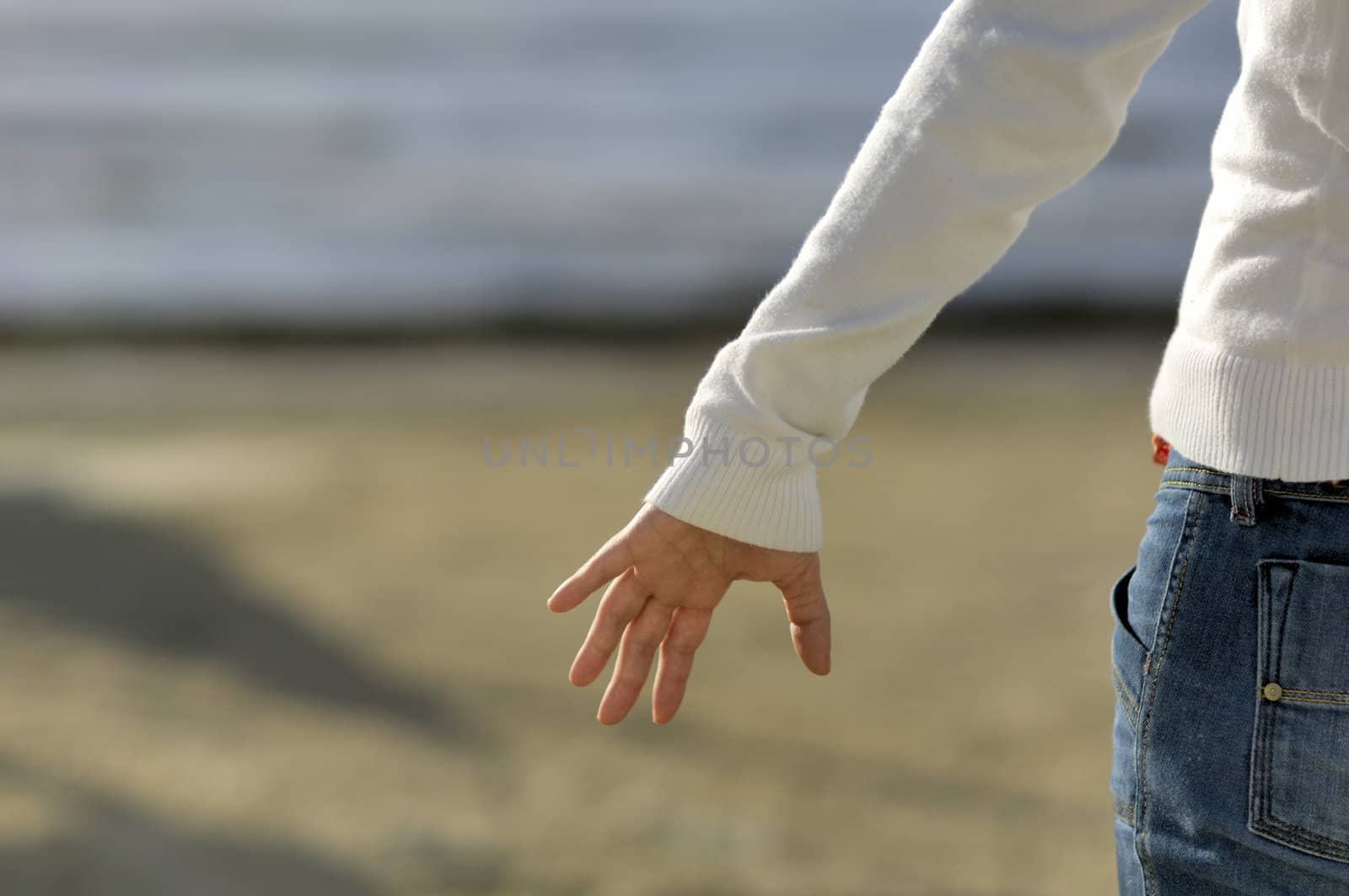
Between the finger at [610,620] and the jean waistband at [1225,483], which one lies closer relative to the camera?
the jean waistband at [1225,483]

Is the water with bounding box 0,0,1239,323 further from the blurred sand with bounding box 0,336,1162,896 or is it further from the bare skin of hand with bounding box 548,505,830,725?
the bare skin of hand with bounding box 548,505,830,725

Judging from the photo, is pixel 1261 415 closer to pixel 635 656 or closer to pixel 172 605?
pixel 635 656

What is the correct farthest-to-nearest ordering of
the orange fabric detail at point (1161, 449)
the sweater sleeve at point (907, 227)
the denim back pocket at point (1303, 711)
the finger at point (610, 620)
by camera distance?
the finger at point (610, 620) → the orange fabric detail at point (1161, 449) → the sweater sleeve at point (907, 227) → the denim back pocket at point (1303, 711)

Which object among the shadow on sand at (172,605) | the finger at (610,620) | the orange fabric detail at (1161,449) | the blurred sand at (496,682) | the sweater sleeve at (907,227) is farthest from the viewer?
the shadow on sand at (172,605)

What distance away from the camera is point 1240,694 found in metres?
1.04

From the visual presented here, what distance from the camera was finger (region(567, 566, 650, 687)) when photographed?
4.32 ft

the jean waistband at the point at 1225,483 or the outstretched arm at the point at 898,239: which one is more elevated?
the outstretched arm at the point at 898,239

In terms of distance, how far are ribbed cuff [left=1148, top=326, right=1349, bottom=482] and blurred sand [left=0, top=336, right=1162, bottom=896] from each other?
167cm

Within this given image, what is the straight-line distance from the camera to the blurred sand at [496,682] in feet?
8.70

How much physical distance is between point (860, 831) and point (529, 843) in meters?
0.62

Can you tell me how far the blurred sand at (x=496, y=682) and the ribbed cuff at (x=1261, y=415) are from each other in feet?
5.47

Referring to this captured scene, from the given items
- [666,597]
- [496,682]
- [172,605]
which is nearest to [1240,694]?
[666,597]

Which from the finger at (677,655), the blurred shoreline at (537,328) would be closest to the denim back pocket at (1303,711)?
the finger at (677,655)

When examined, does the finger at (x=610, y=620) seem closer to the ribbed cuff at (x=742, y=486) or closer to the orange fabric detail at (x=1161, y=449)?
the ribbed cuff at (x=742, y=486)
